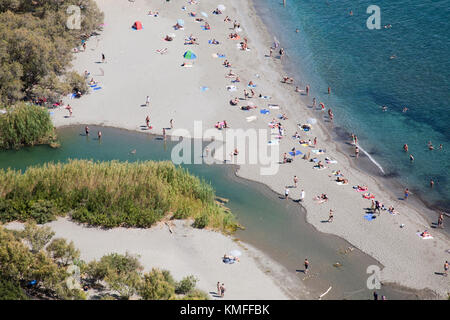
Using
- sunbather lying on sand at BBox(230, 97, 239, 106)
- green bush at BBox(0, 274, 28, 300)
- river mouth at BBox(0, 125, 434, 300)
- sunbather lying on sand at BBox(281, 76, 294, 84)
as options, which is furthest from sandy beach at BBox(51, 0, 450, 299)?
green bush at BBox(0, 274, 28, 300)

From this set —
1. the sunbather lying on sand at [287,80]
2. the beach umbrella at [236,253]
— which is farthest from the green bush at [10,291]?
the sunbather lying on sand at [287,80]

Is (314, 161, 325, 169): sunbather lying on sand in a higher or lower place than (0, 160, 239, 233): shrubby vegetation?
higher

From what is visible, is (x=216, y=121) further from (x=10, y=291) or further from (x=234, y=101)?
(x=10, y=291)

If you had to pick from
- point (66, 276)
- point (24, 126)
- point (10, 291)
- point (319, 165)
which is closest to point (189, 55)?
point (24, 126)

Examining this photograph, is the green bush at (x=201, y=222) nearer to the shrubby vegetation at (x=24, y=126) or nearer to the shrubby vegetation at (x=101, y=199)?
the shrubby vegetation at (x=101, y=199)

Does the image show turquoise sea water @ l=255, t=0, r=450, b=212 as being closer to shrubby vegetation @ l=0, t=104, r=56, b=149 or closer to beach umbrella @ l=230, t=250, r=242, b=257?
beach umbrella @ l=230, t=250, r=242, b=257

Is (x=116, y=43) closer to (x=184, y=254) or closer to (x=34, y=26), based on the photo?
(x=34, y=26)
